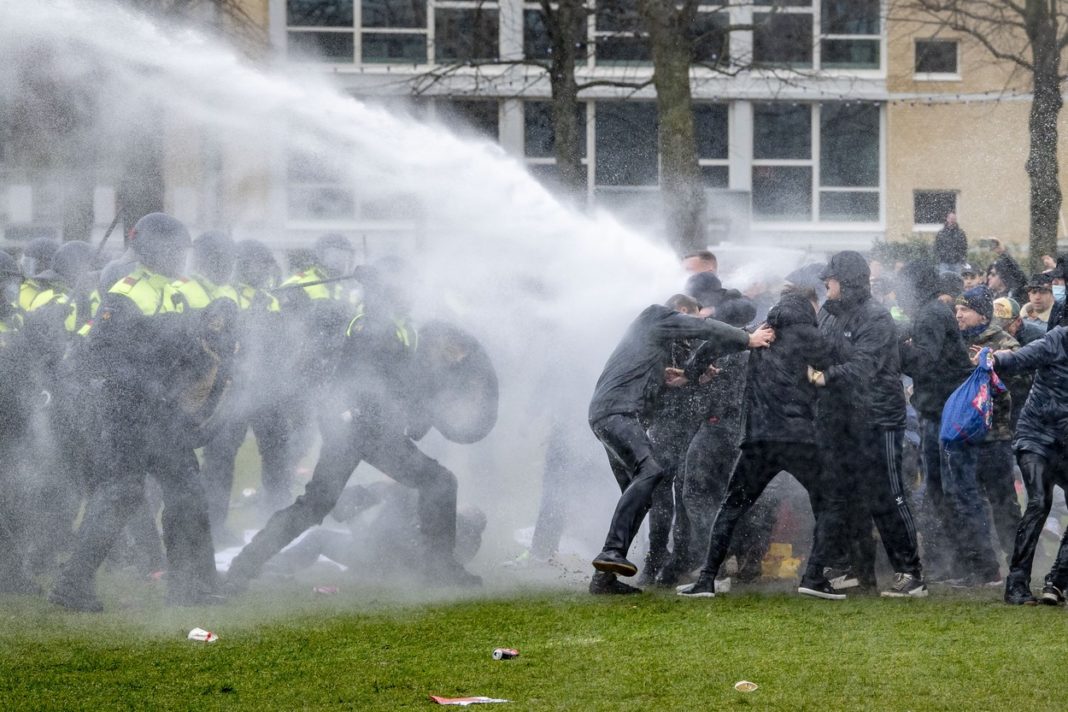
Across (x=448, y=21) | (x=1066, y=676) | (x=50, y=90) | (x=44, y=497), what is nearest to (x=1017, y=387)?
(x=1066, y=676)

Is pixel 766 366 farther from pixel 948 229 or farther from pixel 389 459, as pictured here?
pixel 948 229

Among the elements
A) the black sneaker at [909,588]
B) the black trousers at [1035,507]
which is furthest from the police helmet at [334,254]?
the black trousers at [1035,507]

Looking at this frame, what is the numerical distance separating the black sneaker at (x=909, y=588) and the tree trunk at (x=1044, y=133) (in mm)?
9914

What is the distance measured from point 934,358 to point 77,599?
531 cm

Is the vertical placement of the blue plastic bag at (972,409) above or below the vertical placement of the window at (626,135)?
below

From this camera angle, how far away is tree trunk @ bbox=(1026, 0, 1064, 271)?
17.9 meters

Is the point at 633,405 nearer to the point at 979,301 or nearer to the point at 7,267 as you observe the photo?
the point at 979,301

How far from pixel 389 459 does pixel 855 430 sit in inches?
107

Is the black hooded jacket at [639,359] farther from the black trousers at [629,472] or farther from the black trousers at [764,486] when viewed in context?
the black trousers at [764,486]

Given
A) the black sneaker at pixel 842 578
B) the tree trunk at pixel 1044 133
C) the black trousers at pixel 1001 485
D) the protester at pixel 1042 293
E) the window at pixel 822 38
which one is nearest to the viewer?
the black sneaker at pixel 842 578

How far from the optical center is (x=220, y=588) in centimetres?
862

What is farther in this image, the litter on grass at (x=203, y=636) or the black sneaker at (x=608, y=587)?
the black sneaker at (x=608, y=587)

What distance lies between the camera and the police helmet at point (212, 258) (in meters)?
10.3

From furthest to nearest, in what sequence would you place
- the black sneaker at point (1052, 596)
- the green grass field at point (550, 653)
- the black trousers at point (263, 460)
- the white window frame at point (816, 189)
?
the white window frame at point (816, 189) < the black trousers at point (263, 460) < the black sneaker at point (1052, 596) < the green grass field at point (550, 653)
